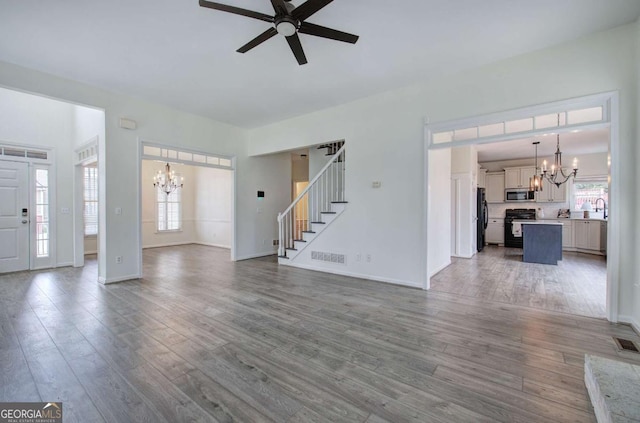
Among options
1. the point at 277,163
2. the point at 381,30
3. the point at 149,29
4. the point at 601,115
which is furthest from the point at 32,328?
the point at 601,115

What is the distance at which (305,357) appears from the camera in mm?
2332

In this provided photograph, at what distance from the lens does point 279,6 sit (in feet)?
7.13

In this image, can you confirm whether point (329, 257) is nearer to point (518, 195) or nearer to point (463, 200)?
point (463, 200)

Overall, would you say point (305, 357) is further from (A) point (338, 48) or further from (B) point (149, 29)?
(B) point (149, 29)

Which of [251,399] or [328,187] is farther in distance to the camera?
[328,187]

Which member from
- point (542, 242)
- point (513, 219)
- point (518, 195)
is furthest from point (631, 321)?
point (518, 195)

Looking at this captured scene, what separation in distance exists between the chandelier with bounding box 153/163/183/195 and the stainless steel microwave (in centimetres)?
1096

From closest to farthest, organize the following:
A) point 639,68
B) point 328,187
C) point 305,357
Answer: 1. point 305,357
2. point 639,68
3. point 328,187

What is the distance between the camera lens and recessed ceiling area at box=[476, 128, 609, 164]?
6468 mm

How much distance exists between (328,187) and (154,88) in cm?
370

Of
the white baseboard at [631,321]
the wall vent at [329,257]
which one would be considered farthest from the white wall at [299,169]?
the white baseboard at [631,321]

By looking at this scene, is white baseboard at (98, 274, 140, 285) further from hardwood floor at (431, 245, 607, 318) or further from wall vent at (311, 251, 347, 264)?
hardwood floor at (431, 245, 607, 318)

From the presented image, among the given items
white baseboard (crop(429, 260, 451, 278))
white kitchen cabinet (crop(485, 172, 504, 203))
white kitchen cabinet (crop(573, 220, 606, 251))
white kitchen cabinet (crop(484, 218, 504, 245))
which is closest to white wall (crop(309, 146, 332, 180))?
white baseboard (crop(429, 260, 451, 278))

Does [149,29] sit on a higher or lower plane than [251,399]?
higher
